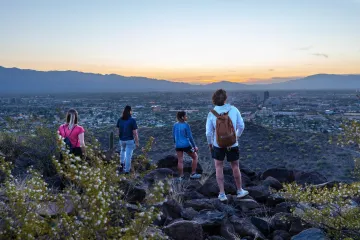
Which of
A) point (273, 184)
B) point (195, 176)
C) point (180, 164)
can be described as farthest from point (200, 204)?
point (180, 164)

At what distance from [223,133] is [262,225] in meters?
1.62

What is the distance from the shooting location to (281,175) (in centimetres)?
895

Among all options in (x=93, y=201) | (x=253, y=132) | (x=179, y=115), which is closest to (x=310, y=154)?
(x=253, y=132)

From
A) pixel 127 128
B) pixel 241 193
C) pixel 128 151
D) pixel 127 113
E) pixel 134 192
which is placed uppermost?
pixel 127 113

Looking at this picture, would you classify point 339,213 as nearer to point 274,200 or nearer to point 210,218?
point 210,218

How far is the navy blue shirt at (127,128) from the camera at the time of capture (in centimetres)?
930

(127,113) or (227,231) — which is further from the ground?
(127,113)

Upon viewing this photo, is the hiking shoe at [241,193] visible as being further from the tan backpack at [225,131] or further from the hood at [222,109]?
the hood at [222,109]

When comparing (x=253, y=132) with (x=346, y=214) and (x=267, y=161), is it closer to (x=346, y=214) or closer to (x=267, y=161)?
(x=267, y=161)

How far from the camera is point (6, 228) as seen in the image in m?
3.87

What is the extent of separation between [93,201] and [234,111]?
12.2 ft

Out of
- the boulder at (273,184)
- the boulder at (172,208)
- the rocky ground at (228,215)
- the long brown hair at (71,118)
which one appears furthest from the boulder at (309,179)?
the long brown hair at (71,118)

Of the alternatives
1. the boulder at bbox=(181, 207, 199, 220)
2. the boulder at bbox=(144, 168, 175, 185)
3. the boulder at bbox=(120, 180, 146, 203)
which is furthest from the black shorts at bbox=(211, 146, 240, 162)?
the boulder at bbox=(144, 168, 175, 185)

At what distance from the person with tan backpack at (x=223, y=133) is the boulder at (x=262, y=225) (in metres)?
0.99
